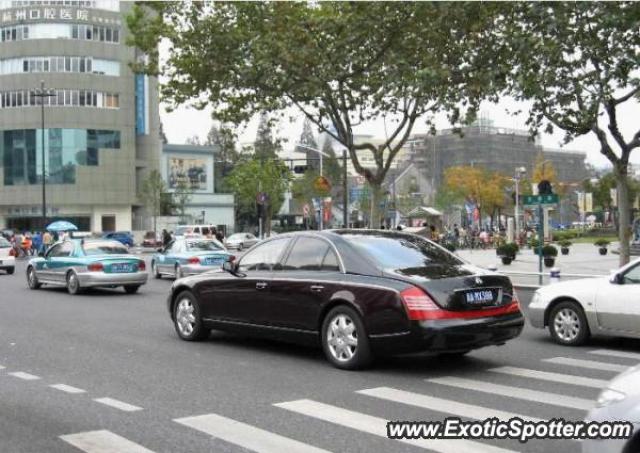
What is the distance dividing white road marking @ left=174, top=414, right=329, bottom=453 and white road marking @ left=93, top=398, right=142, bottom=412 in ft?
2.06

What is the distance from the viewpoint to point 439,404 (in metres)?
6.95

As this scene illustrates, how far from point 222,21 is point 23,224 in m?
55.3

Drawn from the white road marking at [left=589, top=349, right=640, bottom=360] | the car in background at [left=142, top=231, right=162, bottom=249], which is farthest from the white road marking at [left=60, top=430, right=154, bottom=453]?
the car in background at [left=142, top=231, right=162, bottom=249]

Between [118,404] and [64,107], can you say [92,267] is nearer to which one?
[118,404]

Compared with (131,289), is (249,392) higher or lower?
lower

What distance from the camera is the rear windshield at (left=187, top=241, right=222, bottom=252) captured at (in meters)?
23.0

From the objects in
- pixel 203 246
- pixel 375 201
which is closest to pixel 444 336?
pixel 203 246

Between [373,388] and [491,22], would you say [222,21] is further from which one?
[373,388]

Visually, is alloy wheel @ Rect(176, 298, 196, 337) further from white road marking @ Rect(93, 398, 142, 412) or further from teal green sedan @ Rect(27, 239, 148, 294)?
teal green sedan @ Rect(27, 239, 148, 294)

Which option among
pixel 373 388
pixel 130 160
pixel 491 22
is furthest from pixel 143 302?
pixel 130 160

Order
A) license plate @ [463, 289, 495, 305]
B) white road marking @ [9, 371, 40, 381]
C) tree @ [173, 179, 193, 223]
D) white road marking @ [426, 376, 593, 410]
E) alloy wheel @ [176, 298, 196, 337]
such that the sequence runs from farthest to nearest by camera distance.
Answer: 1. tree @ [173, 179, 193, 223]
2. alloy wheel @ [176, 298, 196, 337]
3. white road marking @ [9, 371, 40, 381]
4. license plate @ [463, 289, 495, 305]
5. white road marking @ [426, 376, 593, 410]

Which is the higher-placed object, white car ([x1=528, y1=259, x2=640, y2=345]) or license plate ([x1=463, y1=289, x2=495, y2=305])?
license plate ([x1=463, y1=289, x2=495, y2=305])

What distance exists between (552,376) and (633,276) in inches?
93.2

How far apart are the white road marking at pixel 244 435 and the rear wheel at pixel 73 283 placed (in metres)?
13.4
